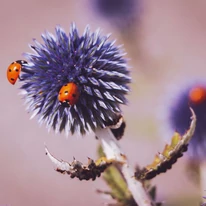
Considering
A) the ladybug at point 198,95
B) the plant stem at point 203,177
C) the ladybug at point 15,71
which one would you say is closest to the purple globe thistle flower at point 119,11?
the ladybug at point 198,95

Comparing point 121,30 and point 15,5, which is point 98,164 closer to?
point 121,30

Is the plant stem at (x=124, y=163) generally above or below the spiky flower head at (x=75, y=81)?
below

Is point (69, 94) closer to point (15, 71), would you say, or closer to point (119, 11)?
point (15, 71)

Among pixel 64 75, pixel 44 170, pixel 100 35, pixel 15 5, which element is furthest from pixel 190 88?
pixel 15 5

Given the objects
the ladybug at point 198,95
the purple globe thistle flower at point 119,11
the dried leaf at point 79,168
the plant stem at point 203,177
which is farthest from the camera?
the purple globe thistle flower at point 119,11

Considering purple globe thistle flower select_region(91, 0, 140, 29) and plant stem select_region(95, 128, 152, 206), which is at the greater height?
purple globe thistle flower select_region(91, 0, 140, 29)

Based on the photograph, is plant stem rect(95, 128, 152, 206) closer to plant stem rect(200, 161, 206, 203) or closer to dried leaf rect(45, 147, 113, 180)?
dried leaf rect(45, 147, 113, 180)

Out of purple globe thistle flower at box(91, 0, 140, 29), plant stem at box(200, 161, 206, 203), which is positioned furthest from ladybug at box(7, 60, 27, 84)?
purple globe thistle flower at box(91, 0, 140, 29)

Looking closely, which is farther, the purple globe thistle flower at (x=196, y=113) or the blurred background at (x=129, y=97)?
the blurred background at (x=129, y=97)

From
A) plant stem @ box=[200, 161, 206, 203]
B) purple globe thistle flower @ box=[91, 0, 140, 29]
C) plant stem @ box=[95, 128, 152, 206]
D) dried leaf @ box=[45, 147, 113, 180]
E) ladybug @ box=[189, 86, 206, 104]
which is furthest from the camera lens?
purple globe thistle flower @ box=[91, 0, 140, 29]

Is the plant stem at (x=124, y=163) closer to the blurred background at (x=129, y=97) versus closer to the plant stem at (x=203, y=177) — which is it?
the plant stem at (x=203, y=177)
